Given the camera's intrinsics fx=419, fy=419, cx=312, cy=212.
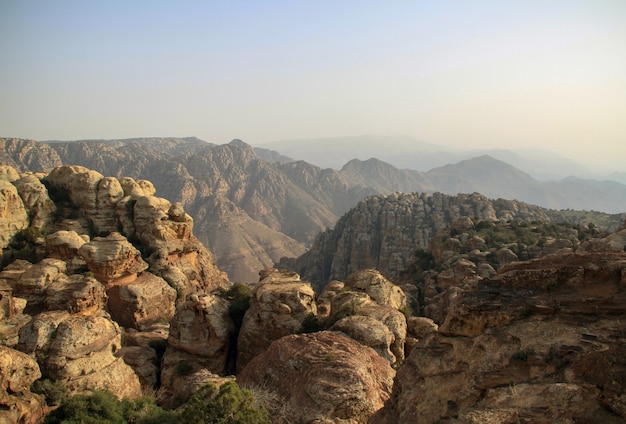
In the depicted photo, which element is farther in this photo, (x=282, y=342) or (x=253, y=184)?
(x=253, y=184)

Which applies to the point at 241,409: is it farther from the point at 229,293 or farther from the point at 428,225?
the point at 428,225

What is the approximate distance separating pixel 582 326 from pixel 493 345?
6.94ft

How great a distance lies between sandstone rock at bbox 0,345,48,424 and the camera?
13.0 metres

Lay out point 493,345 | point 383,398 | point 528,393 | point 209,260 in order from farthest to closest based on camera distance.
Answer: point 209,260 < point 383,398 < point 493,345 < point 528,393

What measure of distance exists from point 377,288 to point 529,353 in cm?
1741

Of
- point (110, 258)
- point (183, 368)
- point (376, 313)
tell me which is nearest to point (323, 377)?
point (376, 313)

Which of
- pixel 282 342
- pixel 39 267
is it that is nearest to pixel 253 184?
pixel 39 267

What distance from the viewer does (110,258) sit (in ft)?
102

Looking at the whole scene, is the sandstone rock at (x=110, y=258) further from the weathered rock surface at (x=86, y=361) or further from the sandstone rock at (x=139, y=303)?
the weathered rock surface at (x=86, y=361)

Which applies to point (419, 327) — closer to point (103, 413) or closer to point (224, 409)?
point (224, 409)

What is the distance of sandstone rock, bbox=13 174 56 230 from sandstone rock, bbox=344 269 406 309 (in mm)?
28185

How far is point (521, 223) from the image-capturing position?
54.2 m

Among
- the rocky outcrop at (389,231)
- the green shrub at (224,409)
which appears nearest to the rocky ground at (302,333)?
the green shrub at (224,409)

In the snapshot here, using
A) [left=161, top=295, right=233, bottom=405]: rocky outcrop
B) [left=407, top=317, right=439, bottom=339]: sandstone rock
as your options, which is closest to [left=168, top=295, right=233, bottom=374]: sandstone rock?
[left=161, top=295, right=233, bottom=405]: rocky outcrop
